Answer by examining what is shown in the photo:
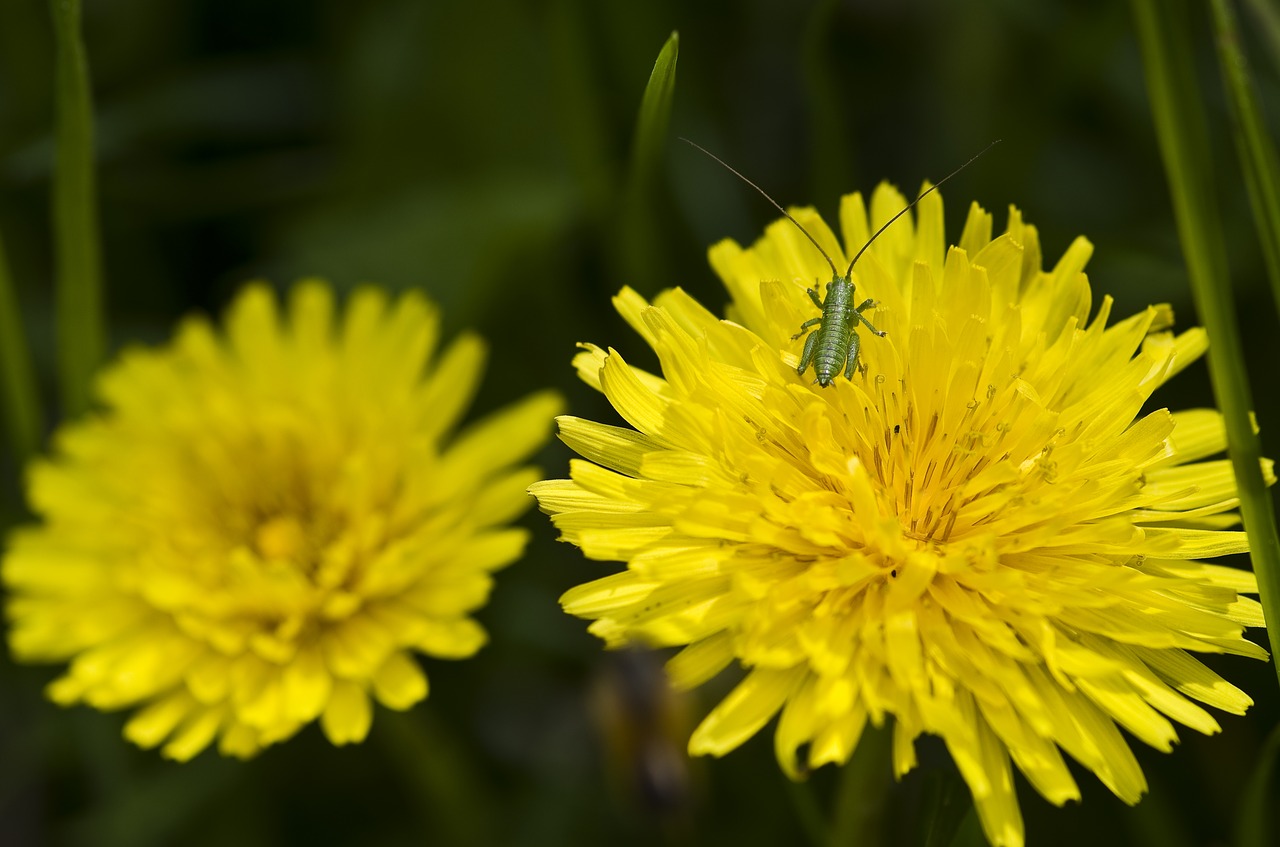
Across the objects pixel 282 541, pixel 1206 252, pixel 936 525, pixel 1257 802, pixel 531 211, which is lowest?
pixel 1257 802

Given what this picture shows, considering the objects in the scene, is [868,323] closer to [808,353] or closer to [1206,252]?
[808,353]

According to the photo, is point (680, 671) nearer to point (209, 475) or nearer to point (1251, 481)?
point (1251, 481)

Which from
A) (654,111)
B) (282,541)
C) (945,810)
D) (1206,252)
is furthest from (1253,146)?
(282,541)

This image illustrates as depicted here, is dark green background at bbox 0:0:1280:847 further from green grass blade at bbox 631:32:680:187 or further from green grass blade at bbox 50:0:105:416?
green grass blade at bbox 50:0:105:416

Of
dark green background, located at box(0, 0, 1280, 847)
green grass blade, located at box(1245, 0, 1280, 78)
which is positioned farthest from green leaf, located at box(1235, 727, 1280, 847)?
green grass blade, located at box(1245, 0, 1280, 78)

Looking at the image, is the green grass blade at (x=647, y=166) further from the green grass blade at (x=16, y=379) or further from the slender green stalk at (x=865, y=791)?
the green grass blade at (x=16, y=379)

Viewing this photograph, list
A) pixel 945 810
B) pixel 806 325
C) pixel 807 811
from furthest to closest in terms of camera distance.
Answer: pixel 807 811
pixel 806 325
pixel 945 810

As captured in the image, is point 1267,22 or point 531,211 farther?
point 531,211
